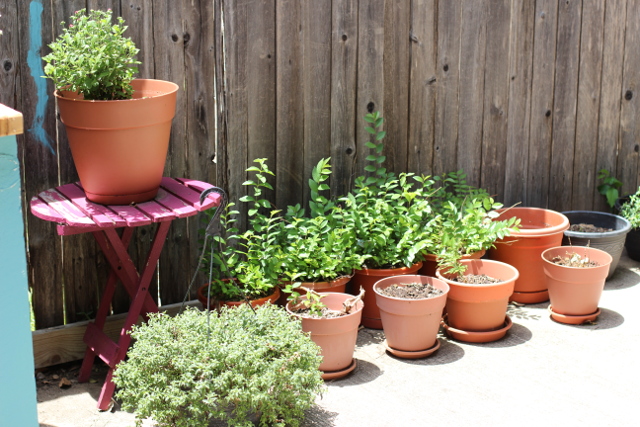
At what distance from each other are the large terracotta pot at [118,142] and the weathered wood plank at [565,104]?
112 inches

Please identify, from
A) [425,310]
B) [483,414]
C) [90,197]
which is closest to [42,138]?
[90,197]

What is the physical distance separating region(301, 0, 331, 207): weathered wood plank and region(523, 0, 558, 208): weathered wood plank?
1509 millimetres

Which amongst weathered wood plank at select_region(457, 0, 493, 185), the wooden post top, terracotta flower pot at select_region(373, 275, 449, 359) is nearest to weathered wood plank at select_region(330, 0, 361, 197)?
weathered wood plank at select_region(457, 0, 493, 185)

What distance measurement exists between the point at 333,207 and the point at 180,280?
2.91 feet

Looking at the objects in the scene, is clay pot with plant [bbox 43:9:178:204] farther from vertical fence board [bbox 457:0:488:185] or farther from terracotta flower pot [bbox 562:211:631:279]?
terracotta flower pot [bbox 562:211:631:279]

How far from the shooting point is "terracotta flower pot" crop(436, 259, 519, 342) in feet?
12.8

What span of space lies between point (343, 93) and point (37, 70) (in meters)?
1.62

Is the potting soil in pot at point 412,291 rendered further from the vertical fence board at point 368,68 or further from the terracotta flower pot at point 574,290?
the vertical fence board at point 368,68

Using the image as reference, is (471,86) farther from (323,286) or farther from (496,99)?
(323,286)

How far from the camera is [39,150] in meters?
3.55

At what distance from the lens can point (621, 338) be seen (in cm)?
402

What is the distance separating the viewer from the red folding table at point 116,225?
308 centimetres

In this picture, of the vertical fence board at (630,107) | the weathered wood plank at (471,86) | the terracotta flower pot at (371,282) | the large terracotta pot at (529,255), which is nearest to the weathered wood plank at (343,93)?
the terracotta flower pot at (371,282)

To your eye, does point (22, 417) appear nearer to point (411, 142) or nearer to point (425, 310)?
point (425, 310)
